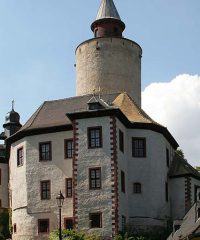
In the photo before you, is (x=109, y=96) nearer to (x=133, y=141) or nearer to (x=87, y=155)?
(x=133, y=141)

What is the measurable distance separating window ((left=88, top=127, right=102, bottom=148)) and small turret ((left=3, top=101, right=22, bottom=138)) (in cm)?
2048

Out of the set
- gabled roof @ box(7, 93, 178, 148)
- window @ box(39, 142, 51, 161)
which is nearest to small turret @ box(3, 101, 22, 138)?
gabled roof @ box(7, 93, 178, 148)

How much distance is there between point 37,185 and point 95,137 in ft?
22.6

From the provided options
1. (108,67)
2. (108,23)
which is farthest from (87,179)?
(108,23)

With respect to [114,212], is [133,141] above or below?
above

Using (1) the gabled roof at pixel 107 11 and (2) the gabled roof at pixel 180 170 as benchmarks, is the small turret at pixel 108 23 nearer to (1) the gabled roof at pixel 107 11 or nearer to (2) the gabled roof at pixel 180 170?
(1) the gabled roof at pixel 107 11

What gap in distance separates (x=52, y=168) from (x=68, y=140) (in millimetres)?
2635

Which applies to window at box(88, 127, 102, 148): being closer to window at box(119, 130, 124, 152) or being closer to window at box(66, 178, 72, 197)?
window at box(119, 130, 124, 152)

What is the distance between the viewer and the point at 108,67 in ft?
226

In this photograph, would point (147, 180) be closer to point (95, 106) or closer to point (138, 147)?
point (138, 147)

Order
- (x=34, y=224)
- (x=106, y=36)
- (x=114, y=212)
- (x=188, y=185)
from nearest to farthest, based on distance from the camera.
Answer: (x=114, y=212) < (x=34, y=224) < (x=188, y=185) < (x=106, y=36)

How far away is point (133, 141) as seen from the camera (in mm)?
56938

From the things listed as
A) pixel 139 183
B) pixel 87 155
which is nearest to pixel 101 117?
pixel 87 155

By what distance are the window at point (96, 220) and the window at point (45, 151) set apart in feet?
23.8
